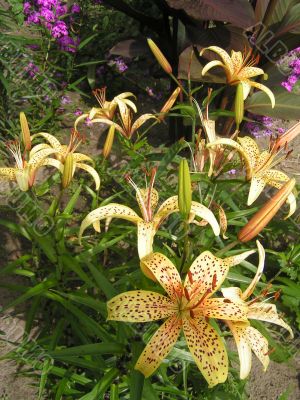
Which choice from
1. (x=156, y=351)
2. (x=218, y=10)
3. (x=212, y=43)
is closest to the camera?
(x=156, y=351)

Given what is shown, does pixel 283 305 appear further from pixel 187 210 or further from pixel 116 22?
pixel 116 22

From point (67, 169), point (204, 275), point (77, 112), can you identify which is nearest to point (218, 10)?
point (77, 112)

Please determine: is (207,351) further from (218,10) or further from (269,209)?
(218,10)

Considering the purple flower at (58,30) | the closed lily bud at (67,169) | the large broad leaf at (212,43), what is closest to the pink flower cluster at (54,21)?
the purple flower at (58,30)

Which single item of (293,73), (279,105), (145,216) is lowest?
(293,73)

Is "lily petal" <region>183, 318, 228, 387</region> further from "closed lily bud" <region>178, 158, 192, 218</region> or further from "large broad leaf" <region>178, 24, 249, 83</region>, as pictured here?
"large broad leaf" <region>178, 24, 249, 83</region>

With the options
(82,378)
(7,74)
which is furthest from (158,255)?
(7,74)
